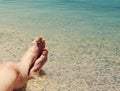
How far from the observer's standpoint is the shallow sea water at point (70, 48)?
9.82 ft

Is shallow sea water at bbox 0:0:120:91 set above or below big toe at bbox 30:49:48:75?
below

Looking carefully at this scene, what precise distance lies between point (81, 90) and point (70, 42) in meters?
1.96

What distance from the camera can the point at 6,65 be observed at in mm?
2613

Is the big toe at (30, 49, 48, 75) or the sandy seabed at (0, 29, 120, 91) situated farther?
the big toe at (30, 49, 48, 75)

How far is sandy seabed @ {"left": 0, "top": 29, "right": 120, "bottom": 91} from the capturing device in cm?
293

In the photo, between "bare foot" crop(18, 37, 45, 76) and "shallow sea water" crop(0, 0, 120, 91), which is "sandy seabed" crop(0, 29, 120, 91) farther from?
"bare foot" crop(18, 37, 45, 76)

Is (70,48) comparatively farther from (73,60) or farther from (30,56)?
(30,56)

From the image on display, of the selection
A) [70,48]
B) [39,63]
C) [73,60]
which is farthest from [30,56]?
[70,48]

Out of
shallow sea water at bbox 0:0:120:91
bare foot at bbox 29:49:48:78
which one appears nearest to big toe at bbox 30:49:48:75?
bare foot at bbox 29:49:48:78

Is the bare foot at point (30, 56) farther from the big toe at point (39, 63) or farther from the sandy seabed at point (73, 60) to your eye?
the sandy seabed at point (73, 60)

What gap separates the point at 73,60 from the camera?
370 centimetres

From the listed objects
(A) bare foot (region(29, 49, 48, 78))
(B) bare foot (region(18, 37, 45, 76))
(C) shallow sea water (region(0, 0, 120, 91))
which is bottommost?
(C) shallow sea water (region(0, 0, 120, 91))

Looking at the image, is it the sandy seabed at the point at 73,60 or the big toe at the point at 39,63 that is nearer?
the sandy seabed at the point at 73,60

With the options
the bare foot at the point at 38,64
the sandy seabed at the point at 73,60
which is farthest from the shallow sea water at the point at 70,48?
the bare foot at the point at 38,64
